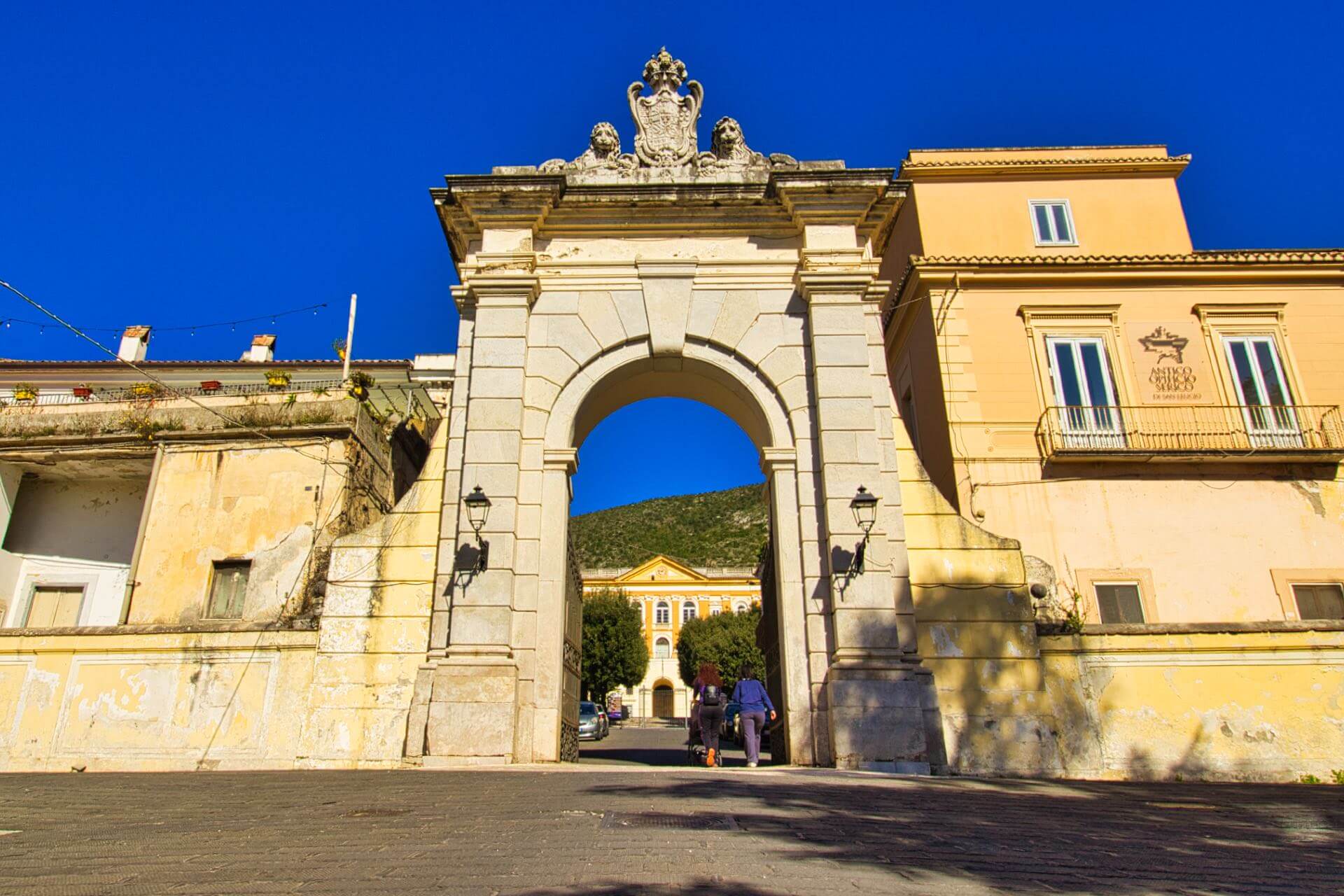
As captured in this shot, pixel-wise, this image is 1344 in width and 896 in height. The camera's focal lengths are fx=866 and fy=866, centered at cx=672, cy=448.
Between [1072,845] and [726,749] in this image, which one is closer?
[1072,845]

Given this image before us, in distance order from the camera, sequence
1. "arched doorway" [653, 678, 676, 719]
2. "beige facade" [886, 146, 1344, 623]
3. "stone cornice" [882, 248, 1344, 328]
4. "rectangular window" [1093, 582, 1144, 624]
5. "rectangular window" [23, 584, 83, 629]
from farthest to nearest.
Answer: "arched doorway" [653, 678, 676, 719] → "rectangular window" [23, 584, 83, 629] → "stone cornice" [882, 248, 1344, 328] → "beige facade" [886, 146, 1344, 623] → "rectangular window" [1093, 582, 1144, 624]

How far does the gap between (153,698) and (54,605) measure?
31.7 feet

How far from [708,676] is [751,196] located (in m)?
6.87

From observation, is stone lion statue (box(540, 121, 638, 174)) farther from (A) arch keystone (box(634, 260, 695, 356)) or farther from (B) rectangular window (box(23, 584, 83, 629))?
(B) rectangular window (box(23, 584, 83, 629))

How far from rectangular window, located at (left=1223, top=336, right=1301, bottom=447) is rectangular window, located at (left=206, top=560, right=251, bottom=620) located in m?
17.9

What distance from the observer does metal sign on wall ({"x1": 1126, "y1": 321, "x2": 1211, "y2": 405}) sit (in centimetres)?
1619

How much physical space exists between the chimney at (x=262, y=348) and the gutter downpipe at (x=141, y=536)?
16.1 metres

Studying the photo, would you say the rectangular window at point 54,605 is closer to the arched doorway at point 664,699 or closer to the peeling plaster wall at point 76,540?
the peeling plaster wall at point 76,540

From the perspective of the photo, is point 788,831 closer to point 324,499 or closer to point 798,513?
point 798,513

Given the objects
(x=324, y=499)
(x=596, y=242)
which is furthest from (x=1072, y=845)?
(x=324, y=499)

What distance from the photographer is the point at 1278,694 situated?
9.58 m

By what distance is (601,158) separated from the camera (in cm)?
1271

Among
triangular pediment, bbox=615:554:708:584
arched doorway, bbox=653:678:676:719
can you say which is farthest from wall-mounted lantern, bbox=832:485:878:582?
arched doorway, bbox=653:678:676:719

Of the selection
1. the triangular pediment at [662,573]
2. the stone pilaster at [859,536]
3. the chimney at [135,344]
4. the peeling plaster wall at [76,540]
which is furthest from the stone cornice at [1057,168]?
the triangular pediment at [662,573]
